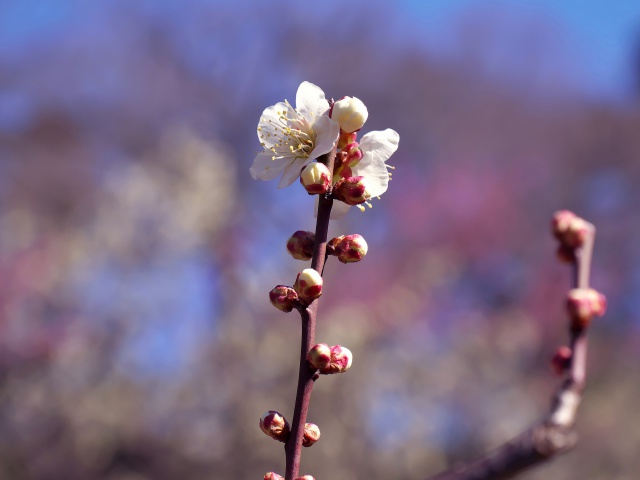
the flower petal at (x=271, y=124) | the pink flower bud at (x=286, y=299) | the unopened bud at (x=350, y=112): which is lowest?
the pink flower bud at (x=286, y=299)

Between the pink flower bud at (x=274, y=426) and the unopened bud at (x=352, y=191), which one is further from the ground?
the unopened bud at (x=352, y=191)

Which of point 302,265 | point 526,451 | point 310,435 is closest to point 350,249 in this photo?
point 310,435

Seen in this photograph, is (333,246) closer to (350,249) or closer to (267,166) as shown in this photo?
(350,249)

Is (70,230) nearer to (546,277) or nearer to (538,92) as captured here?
(546,277)

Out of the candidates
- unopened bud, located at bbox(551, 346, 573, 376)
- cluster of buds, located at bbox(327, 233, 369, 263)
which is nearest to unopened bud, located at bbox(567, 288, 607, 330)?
unopened bud, located at bbox(551, 346, 573, 376)

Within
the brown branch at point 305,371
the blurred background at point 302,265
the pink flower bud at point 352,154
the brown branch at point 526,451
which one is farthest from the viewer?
the blurred background at point 302,265

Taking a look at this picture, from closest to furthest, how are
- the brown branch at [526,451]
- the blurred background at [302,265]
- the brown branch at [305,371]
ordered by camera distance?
the brown branch at [526,451], the brown branch at [305,371], the blurred background at [302,265]

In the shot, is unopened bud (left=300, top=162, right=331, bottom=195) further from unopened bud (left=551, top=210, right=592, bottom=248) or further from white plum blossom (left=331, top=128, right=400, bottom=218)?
unopened bud (left=551, top=210, right=592, bottom=248)

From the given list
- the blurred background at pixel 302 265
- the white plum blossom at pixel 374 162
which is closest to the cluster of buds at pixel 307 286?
the white plum blossom at pixel 374 162

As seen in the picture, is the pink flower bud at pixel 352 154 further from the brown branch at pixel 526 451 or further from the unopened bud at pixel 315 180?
the brown branch at pixel 526 451
